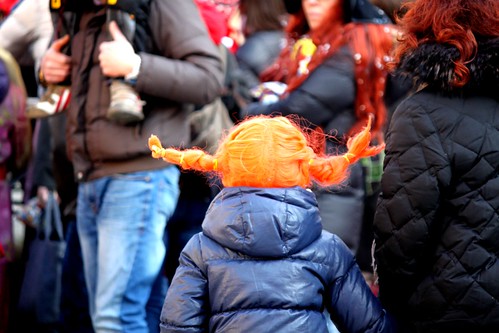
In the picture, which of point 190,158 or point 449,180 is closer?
point 449,180

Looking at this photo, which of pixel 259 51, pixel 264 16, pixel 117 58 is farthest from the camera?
pixel 264 16

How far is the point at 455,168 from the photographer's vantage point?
293 centimetres

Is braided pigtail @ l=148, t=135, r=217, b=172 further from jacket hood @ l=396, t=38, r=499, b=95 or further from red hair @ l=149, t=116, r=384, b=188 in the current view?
jacket hood @ l=396, t=38, r=499, b=95

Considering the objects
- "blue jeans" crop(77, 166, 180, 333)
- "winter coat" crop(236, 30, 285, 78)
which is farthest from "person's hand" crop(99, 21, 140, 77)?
"winter coat" crop(236, 30, 285, 78)

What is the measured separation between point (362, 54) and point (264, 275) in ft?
5.60

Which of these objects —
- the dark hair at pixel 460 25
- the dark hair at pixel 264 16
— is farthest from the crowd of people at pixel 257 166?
the dark hair at pixel 264 16

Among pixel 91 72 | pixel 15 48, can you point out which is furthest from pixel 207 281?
pixel 15 48

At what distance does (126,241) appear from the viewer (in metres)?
3.75

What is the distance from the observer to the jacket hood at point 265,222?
2857 millimetres

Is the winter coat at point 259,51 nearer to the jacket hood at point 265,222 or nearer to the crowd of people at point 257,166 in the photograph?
the crowd of people at point 257,166

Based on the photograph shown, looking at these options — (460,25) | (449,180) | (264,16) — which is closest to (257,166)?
(449,180)

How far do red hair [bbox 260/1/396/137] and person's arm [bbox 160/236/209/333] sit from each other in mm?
1536

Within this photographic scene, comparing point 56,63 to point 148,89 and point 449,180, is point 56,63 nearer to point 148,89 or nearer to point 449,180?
point 148,89

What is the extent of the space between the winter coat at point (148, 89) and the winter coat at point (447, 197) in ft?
3.78
